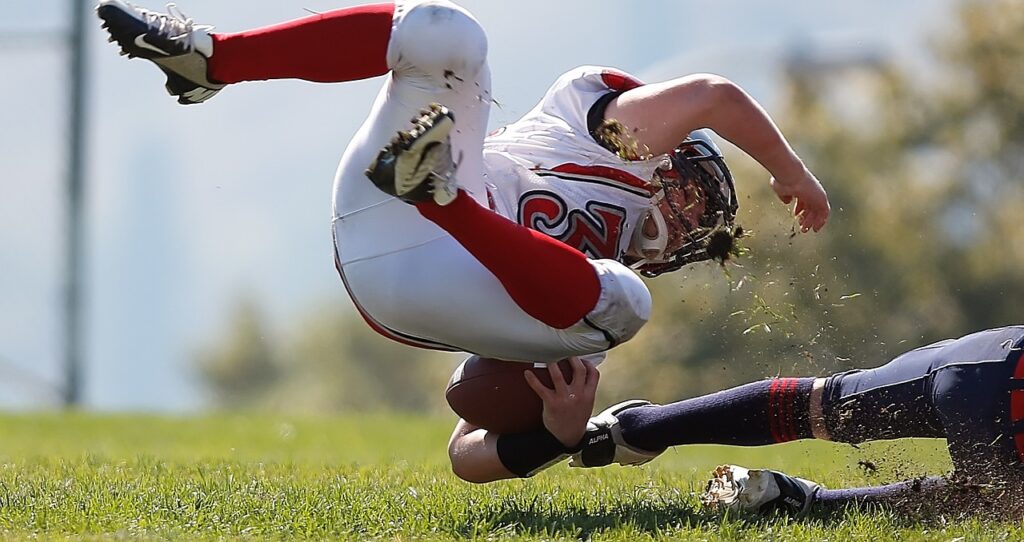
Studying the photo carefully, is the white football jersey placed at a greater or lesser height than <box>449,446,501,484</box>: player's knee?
greater

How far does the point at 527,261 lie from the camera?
3004 mm

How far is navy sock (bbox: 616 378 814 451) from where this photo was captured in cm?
352

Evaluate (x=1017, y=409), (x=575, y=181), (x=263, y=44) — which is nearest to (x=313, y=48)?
(x=263, y=44)

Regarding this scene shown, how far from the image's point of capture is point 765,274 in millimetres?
3742

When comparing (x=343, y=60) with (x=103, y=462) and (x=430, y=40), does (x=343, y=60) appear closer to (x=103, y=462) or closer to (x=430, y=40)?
(x=430, y=40)

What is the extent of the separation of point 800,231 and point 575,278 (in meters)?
0.85

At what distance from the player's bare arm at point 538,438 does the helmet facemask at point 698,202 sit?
413 millimetres

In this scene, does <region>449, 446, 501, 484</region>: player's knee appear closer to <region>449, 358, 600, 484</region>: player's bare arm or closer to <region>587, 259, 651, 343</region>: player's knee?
<region>449, 358, 600, 484</region>: player's bare arm

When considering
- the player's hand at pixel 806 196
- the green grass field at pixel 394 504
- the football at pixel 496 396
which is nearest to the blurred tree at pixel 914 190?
the green grass field at pixel 394 504

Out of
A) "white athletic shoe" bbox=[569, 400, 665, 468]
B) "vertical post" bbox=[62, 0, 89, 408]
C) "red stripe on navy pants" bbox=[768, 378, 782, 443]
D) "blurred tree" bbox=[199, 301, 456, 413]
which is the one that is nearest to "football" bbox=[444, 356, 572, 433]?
"white athletic shoe" bbox=[569, 400, 665, 468]

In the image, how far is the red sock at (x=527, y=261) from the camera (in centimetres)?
300

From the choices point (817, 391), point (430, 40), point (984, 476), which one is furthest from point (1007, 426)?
point (430, 40)

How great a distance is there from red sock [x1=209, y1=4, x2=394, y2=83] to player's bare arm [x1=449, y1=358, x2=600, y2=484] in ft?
2.59

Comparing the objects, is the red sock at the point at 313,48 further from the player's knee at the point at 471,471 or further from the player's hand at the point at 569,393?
the player's knee at the point at 471,471
